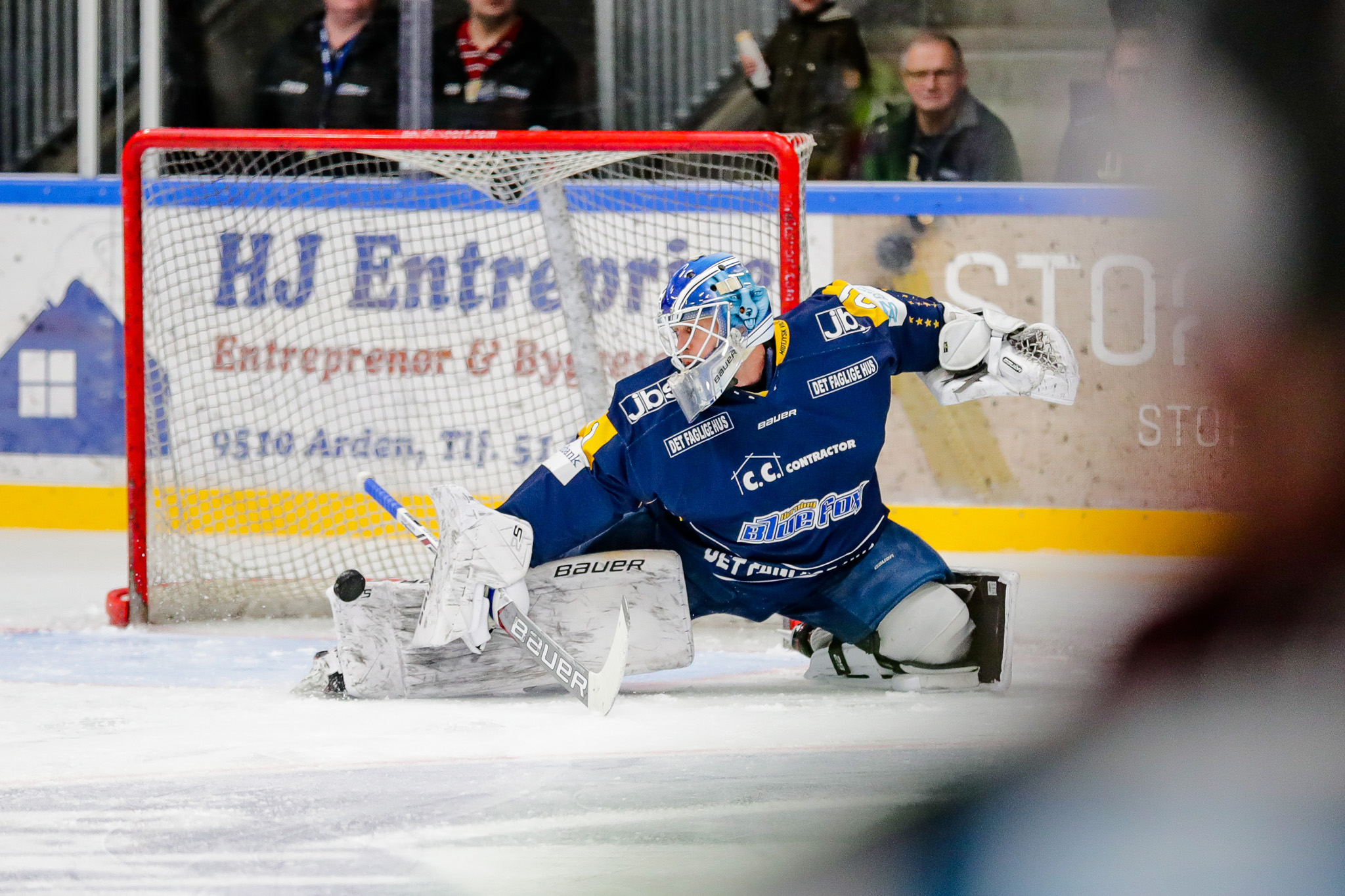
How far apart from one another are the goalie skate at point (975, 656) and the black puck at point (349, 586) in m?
0.95

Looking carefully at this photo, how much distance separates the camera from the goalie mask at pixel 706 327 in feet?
7.81

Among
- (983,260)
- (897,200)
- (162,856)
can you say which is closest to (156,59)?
(897,200)

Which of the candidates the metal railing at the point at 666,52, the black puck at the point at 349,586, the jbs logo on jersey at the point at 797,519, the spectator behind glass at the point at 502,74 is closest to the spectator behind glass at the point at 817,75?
the metal railing at the point at 666,52

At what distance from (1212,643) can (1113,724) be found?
5.0 inches

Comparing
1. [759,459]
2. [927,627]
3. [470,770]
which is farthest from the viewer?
[927,627]

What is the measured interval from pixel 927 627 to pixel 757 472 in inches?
18.0

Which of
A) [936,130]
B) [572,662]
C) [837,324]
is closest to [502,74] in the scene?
[936,130]

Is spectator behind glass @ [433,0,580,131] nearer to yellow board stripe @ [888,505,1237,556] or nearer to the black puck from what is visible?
yellow board stripe @ [888,505,1237,556]

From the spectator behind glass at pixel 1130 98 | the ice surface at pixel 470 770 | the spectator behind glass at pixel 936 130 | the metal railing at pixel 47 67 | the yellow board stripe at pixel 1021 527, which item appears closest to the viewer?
the spectator behind glass at pixel 1130 98

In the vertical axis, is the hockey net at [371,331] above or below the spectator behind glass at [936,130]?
below

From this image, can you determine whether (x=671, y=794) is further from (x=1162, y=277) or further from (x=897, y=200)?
(x=897, y=200)

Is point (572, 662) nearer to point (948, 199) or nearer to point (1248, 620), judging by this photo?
point (1248, 620)

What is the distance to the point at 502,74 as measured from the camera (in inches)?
191

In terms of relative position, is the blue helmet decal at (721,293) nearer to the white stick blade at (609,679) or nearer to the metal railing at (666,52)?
the white stick blade at (609,679)
